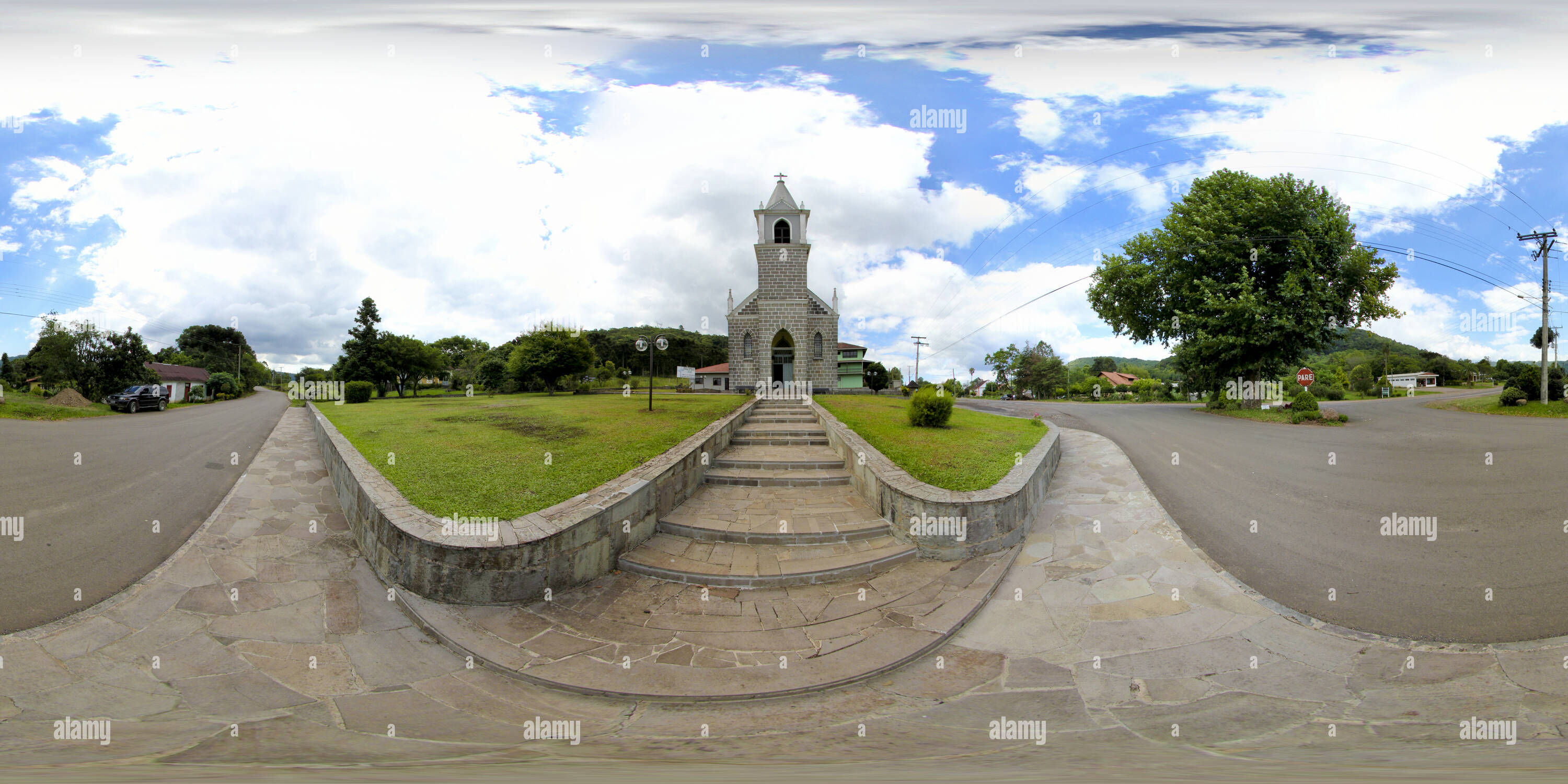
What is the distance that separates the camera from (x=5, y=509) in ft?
22.3

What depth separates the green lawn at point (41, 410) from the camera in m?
19.3

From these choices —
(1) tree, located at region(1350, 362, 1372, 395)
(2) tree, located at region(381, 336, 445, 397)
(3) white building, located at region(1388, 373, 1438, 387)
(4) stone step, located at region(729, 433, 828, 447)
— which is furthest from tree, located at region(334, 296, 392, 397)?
(3) white building, located at region(1388, 373, 1438, 387)

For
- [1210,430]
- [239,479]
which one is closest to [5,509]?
[239,479]

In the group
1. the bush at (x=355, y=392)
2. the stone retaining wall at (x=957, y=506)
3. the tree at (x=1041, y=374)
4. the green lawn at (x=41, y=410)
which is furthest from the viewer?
the tree at (x=1041, y=374)

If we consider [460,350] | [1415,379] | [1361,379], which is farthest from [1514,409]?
[460,350]

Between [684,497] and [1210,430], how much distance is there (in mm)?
15520

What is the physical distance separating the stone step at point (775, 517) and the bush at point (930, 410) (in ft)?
16.1

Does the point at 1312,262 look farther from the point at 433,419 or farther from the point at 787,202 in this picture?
the point at 433,419

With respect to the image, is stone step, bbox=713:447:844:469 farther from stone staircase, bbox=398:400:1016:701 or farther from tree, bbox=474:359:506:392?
tree, bbox=474:359:506:392

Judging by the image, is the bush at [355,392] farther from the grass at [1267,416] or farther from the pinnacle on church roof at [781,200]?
the grass at [1267,416]

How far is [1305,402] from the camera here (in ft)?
56.4

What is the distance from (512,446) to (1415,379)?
282 feet

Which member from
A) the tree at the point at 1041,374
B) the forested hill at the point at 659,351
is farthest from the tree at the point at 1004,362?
Answer: the forested hill at the point at 659,351

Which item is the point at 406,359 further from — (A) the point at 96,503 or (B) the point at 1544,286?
(B) the point at 1544,286
